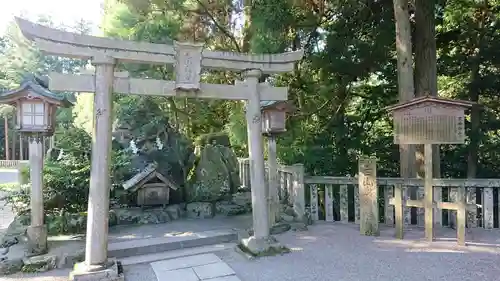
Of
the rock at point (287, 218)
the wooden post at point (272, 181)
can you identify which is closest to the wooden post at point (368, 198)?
the rock at point (287, 218)

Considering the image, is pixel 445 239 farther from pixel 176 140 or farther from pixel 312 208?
pixel 176 140

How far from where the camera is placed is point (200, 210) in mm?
7211

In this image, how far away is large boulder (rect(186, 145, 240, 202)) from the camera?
24.7 ft

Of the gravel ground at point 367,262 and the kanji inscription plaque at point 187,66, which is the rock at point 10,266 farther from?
the kanji inscription plaque at point 187,66

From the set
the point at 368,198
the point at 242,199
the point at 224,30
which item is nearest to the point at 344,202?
the point at 368,198

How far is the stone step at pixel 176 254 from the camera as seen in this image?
15.4 feet

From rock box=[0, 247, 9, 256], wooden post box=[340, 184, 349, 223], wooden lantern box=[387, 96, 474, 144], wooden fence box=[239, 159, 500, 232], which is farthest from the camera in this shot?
wooden post box=[340, 184, 349, 223]

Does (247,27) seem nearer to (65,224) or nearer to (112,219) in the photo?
(112,219)

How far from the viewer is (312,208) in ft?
22.0

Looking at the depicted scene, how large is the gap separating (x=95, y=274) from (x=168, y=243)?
1.47m

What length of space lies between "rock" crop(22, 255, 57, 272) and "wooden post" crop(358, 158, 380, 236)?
4556 mm

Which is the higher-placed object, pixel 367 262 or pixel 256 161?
pixel 256 161

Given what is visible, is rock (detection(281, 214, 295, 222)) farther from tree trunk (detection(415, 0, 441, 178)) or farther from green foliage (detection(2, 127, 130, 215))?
green foliage (detection(2, 127, 130, 215))

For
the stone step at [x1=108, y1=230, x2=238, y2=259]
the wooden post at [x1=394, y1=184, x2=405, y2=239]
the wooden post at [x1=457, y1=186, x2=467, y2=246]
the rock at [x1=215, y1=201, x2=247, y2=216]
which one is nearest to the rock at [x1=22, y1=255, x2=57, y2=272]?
the stone step at [x1=108, y1=230, x2=238, y2=259]
